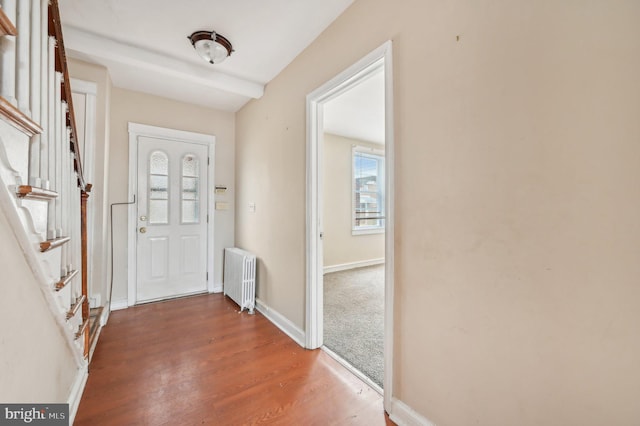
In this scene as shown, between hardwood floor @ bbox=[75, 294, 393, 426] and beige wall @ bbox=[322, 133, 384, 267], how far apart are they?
2.39 metres

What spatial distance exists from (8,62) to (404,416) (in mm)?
2288

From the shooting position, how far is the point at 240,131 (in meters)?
3.64

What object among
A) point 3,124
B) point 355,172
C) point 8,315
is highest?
point 355,172

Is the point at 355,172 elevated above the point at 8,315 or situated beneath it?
elevated above

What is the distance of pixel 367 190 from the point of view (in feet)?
17.6

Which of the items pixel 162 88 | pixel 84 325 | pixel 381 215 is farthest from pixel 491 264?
pixel 381 215

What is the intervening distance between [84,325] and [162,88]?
2.58 meters

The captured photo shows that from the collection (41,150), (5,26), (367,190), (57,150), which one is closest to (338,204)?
(367,190)

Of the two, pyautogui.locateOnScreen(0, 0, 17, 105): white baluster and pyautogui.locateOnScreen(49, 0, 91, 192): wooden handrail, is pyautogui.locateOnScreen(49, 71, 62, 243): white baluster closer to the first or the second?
pyautogui.locateOnScreen(49, 0, 91, 192): wooden handrail

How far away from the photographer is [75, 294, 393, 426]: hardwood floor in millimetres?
1506

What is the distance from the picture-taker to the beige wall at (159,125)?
306cm

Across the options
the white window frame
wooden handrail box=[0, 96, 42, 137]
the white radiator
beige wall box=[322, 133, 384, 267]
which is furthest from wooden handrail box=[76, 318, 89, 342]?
the white window frame

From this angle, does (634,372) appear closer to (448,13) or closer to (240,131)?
(448,13)

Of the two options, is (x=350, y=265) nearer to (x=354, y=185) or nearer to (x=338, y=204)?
(x=338, y=204)
